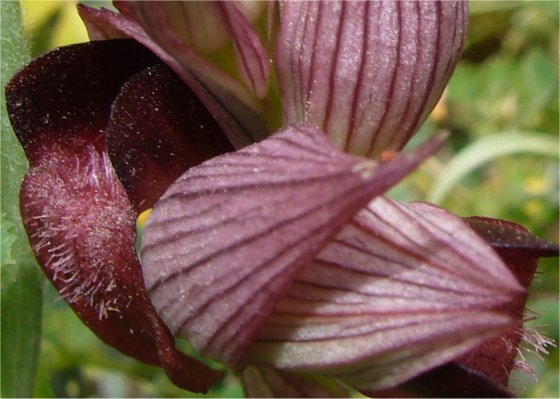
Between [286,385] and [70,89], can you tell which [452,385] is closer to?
[286,385]

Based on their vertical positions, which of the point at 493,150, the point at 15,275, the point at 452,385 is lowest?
the point at 493,150

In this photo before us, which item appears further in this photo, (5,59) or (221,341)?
(5,59)

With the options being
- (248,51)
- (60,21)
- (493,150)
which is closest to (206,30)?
(248,51)

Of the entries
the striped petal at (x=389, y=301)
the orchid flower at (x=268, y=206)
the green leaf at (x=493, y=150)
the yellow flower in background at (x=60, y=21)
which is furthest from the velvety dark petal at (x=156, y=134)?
the yellow flower in background at (x=60, y=21)

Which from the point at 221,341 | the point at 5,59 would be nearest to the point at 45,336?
the point at 5,59

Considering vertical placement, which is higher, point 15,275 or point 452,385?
point 452,385

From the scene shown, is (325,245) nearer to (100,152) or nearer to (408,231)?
(408,231)
